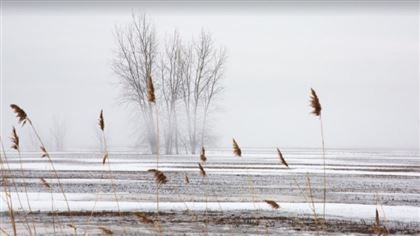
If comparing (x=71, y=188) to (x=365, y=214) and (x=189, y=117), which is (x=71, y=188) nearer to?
(x=365, y=214)

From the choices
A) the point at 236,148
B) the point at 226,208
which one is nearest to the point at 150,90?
the point at 236,148

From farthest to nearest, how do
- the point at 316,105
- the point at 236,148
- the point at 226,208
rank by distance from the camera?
the point at 226,208 → the point at 236,148 → the point at 316,105

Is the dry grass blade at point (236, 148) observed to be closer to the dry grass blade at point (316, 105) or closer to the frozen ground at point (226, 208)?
the dry grass blade at point (316, 105)

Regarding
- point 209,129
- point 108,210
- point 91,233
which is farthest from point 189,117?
point 91,233

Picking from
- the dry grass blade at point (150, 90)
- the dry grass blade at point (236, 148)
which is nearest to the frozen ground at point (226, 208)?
the dry grass blade at point (236, 148)

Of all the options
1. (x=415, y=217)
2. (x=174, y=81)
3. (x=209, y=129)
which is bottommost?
(x=415, y=217)

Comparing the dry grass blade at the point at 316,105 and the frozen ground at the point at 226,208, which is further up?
the dry grass blade at the point at 316,105

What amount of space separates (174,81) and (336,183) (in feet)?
Result: 112

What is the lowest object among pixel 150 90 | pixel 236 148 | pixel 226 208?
pixel 226 208

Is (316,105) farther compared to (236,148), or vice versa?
(236,148)

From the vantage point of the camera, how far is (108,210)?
12727 millimetres

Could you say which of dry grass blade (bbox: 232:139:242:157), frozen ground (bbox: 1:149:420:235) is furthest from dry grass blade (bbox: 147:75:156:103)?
frozen ground (bbox: 1:149:420:235)

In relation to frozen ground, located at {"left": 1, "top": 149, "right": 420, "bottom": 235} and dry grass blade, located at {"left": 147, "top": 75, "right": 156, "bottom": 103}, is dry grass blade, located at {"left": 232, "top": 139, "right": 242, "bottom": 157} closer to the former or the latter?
dry grass blade, located at {"left": 147, "top": 75, "right": 156, "bottom": 103}

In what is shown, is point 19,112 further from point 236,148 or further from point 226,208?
point 226,208
